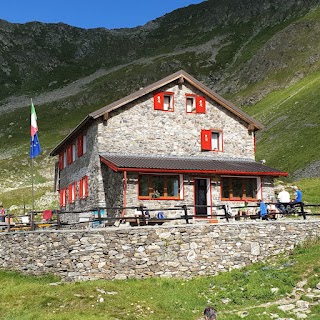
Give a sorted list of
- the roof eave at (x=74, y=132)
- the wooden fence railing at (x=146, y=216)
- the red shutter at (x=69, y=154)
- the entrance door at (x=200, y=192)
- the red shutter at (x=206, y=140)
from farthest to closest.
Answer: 1. the red shutter at (x=69, y=154)
2. the red shutter at (x=206, y=140)
3. the roof eave at (x=74, y=132)
4. the entrance door at (x=200, y=192)
5. the wooden fence railing at (x=146, y=216)

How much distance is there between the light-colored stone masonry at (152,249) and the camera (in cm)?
2436

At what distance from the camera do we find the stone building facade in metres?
33.4

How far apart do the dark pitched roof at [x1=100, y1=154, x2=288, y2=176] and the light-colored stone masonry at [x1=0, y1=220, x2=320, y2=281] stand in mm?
7469

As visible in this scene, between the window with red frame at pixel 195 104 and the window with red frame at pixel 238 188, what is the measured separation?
6.50 metres

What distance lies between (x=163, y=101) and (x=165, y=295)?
1930 centimetres

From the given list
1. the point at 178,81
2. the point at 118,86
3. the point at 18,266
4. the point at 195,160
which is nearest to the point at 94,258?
the point at 18,266

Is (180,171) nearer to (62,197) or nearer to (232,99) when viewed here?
(62,197)

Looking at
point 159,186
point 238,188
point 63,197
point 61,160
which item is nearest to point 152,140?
point 159,186

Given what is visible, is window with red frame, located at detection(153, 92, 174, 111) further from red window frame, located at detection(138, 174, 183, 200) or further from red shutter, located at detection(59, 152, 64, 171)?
red shutter, located at detection(59, 152, 64, 171)

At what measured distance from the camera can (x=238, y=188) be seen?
36.4 meters

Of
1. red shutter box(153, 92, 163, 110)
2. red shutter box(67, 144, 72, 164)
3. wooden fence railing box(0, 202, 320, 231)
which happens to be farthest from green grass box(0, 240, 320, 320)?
red shutter box(67, 144, 72, 164)

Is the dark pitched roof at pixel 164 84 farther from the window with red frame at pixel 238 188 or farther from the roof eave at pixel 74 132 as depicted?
the window with red frame at pixel 238 188

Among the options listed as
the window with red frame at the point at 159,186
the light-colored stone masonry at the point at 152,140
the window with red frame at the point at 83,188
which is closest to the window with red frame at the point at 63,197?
the light-colored stone masonry at the point at 152,140

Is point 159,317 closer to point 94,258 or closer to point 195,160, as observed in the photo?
point 94,258
